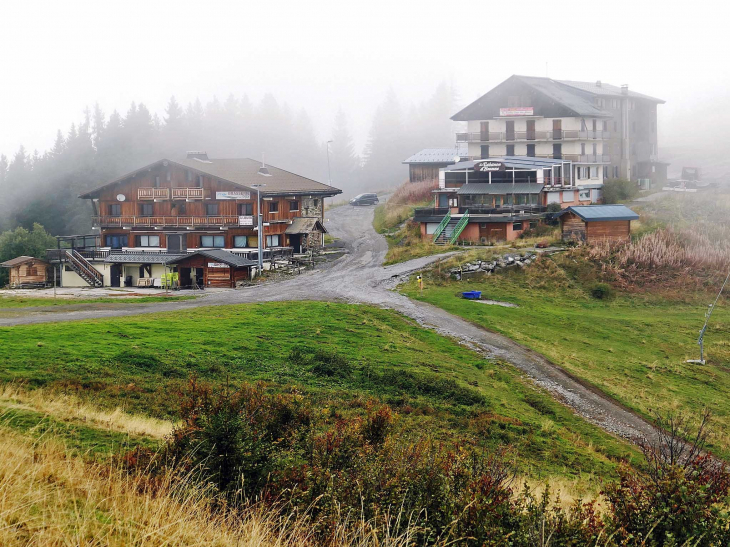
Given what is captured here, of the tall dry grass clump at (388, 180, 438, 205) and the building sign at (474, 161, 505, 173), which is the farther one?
the tall dry grass clump at (388, 180, 438, 205)

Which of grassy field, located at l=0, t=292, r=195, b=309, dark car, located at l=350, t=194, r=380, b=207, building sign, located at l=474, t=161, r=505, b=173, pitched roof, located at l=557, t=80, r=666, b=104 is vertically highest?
pitched roof, located at l=557, t=80, r=666, b=104

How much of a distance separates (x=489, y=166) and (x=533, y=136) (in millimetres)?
18610

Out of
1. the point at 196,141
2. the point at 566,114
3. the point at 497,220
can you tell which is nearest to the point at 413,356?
the point at 497,220

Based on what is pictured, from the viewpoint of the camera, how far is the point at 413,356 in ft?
117

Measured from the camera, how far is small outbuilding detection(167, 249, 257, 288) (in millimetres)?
58219

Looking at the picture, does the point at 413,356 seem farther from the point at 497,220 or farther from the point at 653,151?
the point at 653,151

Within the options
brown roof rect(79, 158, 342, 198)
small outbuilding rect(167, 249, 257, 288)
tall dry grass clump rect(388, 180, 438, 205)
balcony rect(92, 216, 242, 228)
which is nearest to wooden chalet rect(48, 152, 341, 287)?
balcony rect(92, 216, 242, 228)

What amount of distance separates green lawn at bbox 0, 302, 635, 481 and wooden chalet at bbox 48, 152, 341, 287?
959 inches

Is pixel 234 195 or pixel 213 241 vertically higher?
pixel 234 195

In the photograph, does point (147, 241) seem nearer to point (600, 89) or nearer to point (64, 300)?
point (64, 300)

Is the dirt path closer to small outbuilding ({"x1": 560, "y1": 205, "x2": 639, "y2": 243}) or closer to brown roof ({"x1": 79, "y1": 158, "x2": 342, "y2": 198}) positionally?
brown roof ({"x1": 79, "y1": 158, "x2": 342, "y2": 198})

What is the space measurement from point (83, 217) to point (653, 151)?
9498 centimetres

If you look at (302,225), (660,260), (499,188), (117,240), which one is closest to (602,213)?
(660,260)

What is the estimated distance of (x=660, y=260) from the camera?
195 feet
